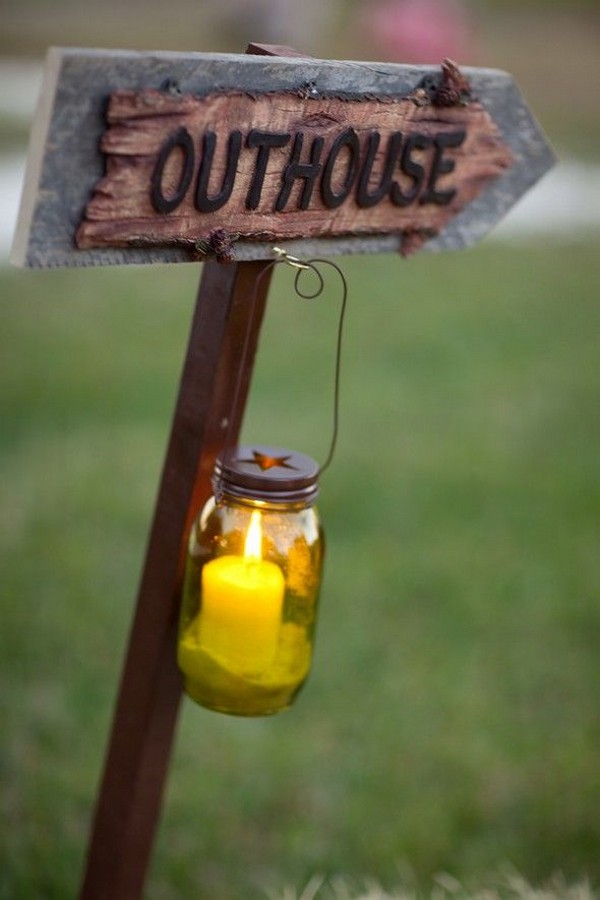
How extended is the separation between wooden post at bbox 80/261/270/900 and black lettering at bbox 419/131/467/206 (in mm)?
245

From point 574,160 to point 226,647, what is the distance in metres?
8.97

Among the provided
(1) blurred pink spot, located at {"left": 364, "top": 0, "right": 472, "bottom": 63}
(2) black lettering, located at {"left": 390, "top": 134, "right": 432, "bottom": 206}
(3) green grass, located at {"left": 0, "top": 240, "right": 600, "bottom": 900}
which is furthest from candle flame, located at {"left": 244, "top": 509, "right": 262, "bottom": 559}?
(1) blurred pink spot, located at {"left": 364, "top": 0, "right": 472, "bottom": 63}

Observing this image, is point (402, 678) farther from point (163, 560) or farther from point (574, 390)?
point (574, 390)

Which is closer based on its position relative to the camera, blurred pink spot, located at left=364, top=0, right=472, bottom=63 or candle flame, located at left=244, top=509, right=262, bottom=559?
candle flame, located at left=244, top=509, right=262, bottom=559

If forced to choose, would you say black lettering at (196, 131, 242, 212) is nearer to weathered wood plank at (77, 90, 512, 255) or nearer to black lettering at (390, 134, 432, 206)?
weathered wood plank at (77, 90, 512, 255)

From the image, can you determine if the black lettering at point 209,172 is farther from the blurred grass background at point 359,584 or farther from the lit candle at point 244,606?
the blurred grass background at point 359,584

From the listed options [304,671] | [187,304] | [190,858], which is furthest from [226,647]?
[187,304]

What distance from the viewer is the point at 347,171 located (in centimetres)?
137

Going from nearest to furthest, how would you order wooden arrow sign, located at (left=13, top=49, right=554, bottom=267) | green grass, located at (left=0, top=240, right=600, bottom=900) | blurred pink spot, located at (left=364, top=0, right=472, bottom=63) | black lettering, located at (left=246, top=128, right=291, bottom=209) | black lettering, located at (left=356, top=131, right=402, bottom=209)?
1. wooden arrow sign, located at (left=13, top=49, right=554, bottom=267)
2. black lettering, located at (left=246, top=128, right=291, bottom=209)
3. black lettering, located at (left=356, top=131, right=402, bottom=209)
4. green grass, located at (left=0, top=240, right=600, bottom=900)
5. blurred pink spot, located at (left=364, top=0, right=472, bottom=63)

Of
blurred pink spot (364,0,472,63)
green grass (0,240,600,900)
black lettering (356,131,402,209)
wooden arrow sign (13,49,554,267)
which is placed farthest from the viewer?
blurred pink spot (364,0,472,63)

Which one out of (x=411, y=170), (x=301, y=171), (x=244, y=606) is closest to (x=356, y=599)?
(x=244, y=606)

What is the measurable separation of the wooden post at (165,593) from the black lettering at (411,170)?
0.19 metres

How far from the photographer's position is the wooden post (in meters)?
1.45

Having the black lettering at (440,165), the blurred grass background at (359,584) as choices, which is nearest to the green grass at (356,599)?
the blurred grass background at (359,584)
